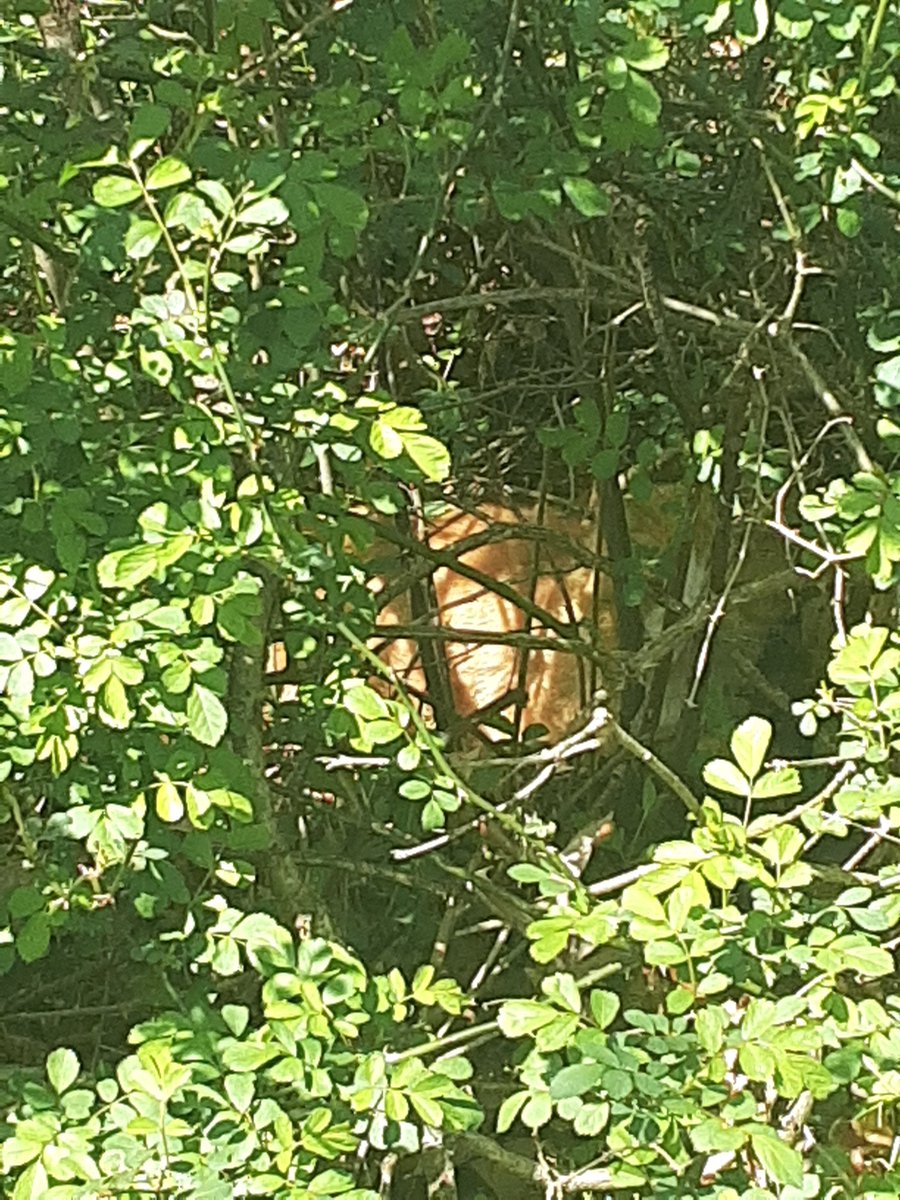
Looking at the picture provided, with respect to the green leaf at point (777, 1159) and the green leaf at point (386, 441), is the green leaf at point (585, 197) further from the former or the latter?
the green leaf at point (777, 1159)

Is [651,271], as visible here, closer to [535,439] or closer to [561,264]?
[561,264]

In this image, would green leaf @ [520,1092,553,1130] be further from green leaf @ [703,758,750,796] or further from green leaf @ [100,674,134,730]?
green leaf @ [100,674,134,730]

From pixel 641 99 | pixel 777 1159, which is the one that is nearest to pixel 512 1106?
pixel 777 1159

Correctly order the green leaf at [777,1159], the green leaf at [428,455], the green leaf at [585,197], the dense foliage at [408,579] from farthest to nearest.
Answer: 1. the green leaf at [585,197]
2. the green leaf at [428,455]
3. the dense foliage at [408,579]
4. the green leaf at [777,1159]

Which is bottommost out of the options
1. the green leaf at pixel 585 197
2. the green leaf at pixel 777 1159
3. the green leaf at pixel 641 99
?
the green leaf at pixel 777 1159

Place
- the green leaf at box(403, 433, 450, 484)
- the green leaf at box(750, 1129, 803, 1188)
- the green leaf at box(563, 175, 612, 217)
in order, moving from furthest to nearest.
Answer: the green leaf at box(563, 175, 612, 217) → the green leaf at box(403, 433, 450, 484) → the green leaf at box(750, 1129, 803, 1188)

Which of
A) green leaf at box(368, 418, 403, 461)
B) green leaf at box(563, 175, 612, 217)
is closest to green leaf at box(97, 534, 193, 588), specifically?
green leaf at box(368, 418, 403, 461)

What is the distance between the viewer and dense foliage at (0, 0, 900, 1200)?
129 centimetres

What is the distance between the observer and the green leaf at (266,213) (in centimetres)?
132

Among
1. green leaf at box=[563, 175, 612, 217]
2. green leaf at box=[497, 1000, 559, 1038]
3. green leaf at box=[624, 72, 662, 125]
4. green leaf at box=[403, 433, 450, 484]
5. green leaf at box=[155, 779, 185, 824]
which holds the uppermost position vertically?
green leaf at box=[624, 72, 662, 125]

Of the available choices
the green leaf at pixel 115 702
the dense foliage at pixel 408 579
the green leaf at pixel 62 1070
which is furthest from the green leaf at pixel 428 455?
the green leaf at pixel 62 1070

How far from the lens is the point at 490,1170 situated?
2.06 meters

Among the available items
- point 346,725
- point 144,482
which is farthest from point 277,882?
point 144,482

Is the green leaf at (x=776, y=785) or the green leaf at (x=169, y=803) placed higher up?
the green leaf at (x=169, y=803)
